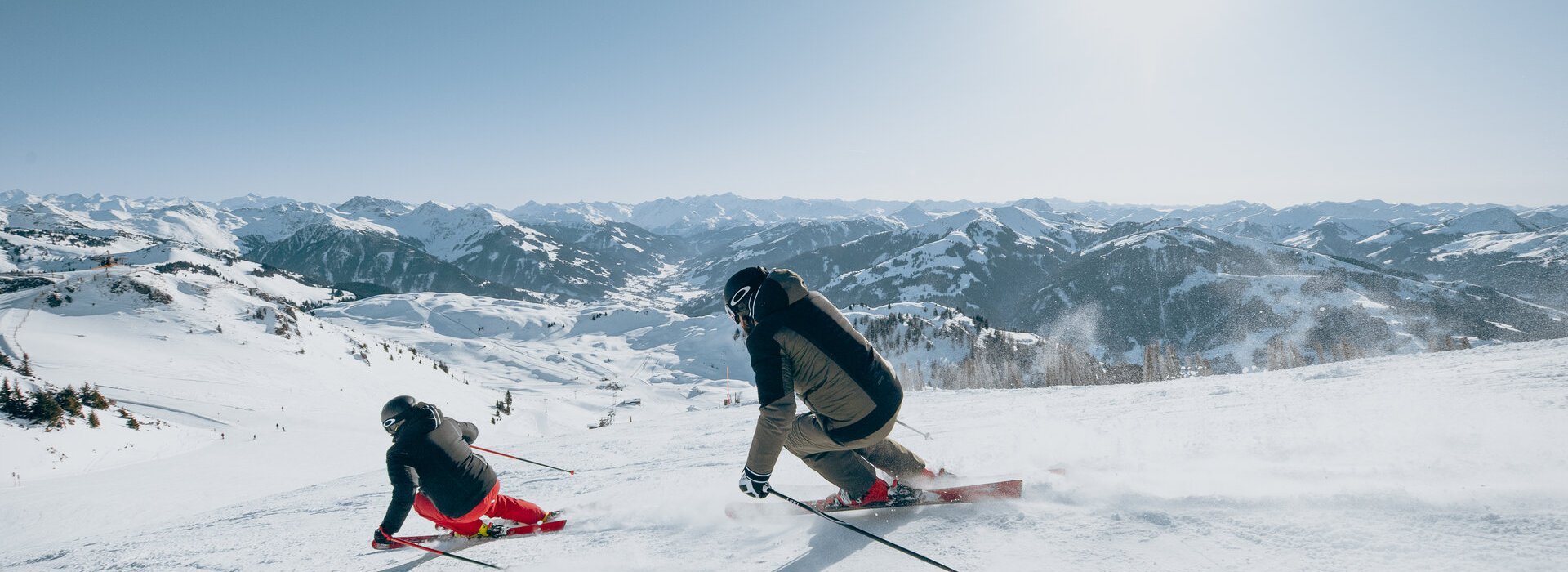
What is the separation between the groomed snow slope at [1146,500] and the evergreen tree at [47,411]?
3708 centimetres

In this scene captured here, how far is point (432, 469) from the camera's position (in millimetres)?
6023

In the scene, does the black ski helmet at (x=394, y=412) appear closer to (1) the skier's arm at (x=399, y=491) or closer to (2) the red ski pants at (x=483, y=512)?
(1) the skier's arm at (x=399, y=491)

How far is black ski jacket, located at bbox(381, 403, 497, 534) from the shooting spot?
5871 mm

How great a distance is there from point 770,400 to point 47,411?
48521mm

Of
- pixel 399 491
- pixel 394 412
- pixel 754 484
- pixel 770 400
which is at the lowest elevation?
pixel 399 491

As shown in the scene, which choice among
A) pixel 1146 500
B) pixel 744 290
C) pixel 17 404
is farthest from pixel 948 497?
pixel 17 404

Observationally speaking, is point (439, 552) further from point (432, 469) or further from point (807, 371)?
point (807, 371)

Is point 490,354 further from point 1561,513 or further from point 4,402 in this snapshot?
point 1561,513

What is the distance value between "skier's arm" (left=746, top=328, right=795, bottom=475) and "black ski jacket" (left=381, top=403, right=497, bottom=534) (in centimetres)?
276

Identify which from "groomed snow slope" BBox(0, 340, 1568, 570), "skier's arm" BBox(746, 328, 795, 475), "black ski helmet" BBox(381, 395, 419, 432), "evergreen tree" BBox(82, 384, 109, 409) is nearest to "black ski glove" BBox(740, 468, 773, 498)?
"skier's arm" BBox(746, 328, 795, 475)

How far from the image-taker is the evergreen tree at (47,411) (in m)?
32.2

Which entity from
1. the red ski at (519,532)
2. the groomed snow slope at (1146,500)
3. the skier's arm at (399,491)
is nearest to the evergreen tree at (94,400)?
the groomed snow slope at (1146,500)

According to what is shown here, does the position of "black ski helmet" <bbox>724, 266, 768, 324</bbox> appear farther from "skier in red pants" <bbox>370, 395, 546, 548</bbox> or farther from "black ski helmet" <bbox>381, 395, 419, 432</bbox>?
"black ski helmet" <bbox>381, 395, 419, 432</bbox>

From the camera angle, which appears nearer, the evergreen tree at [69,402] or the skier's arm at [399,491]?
the skier's arm at [399,491]
